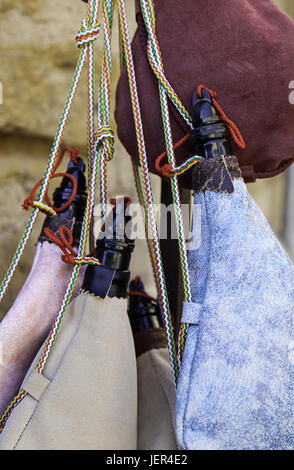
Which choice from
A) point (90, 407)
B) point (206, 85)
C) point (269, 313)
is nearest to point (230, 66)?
point (206, 85)

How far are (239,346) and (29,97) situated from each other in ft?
1.83

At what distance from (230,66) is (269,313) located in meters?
0.23

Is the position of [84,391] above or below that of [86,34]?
below

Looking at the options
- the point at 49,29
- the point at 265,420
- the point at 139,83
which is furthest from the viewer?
the point at 49,29

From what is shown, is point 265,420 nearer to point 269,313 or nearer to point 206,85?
point 269,313

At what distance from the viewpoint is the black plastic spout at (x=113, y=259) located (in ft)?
1.44

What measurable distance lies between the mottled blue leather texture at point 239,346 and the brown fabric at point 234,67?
0.08 metres

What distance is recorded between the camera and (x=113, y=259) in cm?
44

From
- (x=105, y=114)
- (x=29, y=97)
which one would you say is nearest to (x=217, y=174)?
(x=105, y=114)

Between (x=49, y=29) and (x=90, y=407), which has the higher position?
(x=49, y=29)

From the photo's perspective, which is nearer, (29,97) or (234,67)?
(234,67)

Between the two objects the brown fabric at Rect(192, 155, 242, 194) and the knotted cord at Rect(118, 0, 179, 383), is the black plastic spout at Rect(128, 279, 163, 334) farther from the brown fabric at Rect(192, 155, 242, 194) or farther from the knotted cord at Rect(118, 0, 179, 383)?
the brown fabric at Rect(192, 155, 242, 194)

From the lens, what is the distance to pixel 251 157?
477 mm

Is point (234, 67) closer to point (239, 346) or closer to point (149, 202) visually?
point (149, 202)
